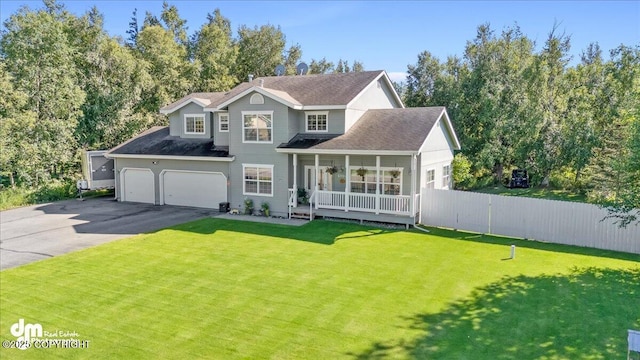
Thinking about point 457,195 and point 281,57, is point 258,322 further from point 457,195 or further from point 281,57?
point 281,57

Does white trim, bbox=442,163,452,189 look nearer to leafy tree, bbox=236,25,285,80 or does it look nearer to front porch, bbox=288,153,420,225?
front porch, bbox=288,153,420,225

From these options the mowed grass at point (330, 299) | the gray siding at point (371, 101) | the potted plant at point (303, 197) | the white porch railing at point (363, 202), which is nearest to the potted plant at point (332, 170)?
the white porch railing at point (363, 202)

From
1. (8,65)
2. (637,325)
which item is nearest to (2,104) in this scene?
(8,65)

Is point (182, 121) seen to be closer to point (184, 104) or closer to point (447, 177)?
point (184, 104)

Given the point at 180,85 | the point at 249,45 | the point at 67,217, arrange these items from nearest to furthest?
the point at 67,217 → the point at 180,85 → the point at 249,45

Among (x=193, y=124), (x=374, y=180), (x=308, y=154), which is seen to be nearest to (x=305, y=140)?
(x=308, y=154)

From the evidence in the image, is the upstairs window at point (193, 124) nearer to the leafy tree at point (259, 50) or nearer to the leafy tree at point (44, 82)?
the leafy tree at point (44, 82)
